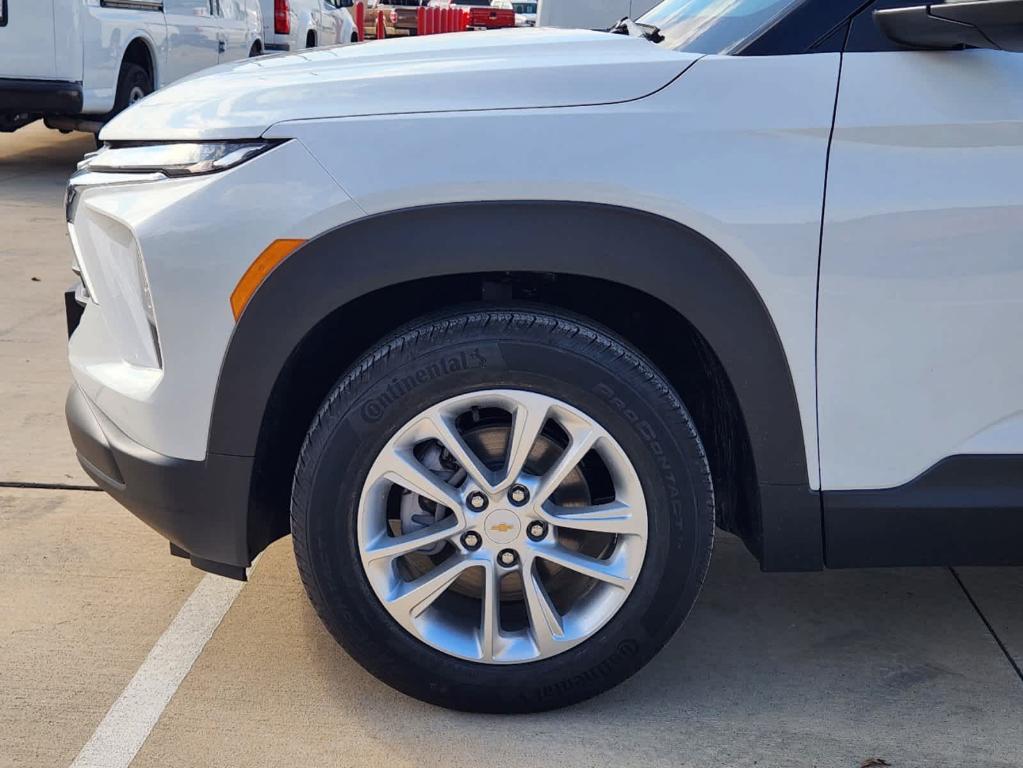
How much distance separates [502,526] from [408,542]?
0.19m

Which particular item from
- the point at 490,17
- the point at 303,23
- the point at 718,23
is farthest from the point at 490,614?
the point at 490,17

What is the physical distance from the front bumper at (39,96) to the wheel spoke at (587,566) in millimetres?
6420

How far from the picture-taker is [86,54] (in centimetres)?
789

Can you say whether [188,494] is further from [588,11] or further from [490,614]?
[588,11]

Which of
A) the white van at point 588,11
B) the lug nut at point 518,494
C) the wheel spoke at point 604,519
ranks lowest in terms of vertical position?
the wheel spoke at point 604,519

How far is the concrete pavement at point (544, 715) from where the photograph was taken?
2449 millimetres

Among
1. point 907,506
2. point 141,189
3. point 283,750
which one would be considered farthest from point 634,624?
point 141,189

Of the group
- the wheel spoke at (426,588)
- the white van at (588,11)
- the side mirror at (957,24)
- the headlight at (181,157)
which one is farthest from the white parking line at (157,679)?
the white van at (588,11)

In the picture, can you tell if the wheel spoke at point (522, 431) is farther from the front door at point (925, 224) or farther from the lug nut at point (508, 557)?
the front door at point (925, 224)

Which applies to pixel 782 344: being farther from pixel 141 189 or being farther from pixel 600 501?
pixel 141 189

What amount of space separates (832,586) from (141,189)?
198 cm

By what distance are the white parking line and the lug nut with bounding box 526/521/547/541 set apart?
0.87 m

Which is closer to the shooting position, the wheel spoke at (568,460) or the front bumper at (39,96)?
the wheel spoke at (568,460)

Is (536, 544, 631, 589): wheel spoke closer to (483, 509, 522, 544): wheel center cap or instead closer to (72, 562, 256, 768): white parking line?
(483, 509, 522, 544): wheel center cap
